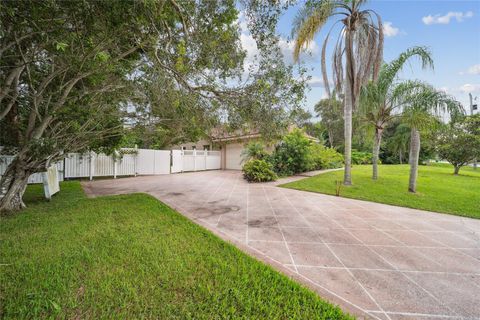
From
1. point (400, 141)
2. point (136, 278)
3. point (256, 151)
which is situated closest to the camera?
point (136, 278)

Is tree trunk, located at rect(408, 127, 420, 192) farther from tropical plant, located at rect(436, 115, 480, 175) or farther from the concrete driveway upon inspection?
tropical plant, located at rect(436, 115, 480, 175)

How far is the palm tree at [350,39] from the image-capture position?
7.66 metres

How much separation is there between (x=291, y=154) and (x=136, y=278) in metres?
11.1

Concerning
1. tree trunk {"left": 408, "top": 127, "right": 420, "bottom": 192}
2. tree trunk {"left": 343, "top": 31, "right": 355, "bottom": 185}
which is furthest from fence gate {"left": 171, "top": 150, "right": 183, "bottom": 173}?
tree trunk {"left": 408, "top": 127, "right": 420, "bottom": 192}

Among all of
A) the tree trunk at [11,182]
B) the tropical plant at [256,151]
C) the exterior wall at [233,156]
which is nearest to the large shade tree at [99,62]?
the tree trunk at [11,182]

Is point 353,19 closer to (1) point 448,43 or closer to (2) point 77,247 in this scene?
(1) point 448,43

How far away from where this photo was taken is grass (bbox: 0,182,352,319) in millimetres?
1905

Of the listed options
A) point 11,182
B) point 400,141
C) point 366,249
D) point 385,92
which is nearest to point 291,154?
point 385,92

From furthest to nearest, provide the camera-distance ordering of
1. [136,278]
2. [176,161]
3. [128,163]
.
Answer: [176,161] < [128,163] < [136,278]

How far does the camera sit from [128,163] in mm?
11914

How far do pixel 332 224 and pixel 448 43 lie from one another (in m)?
8.04

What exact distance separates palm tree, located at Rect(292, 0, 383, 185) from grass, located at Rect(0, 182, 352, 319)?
7.60 metres

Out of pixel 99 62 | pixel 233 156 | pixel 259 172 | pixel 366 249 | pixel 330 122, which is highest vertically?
pixel 330 122

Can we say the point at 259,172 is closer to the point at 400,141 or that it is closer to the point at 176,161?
the point at 176,161
